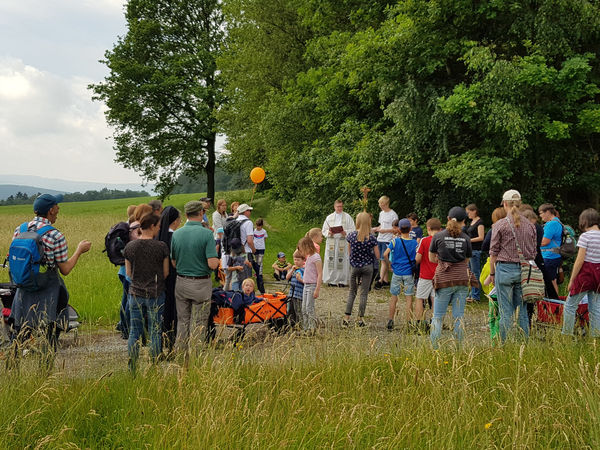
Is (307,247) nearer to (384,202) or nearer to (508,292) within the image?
(508,292)

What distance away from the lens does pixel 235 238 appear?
417 inches

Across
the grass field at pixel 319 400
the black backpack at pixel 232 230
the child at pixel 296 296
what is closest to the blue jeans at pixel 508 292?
the grass field at pixel 319 400

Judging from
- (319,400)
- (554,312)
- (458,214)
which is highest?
(458,214)

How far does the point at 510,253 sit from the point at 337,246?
A: 6.91 metres

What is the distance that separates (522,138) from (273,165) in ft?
40.7

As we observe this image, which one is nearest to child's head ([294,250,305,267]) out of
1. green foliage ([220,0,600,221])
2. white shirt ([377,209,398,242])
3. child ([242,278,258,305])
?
child ([242,278,258,305])

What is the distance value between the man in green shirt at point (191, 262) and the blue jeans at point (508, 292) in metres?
3.39

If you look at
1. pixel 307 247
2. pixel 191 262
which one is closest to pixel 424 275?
pixel 307 247

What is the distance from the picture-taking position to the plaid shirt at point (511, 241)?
6543mm

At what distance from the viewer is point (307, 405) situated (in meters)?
4.21

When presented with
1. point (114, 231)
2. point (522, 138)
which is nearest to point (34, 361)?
point (114, 231)

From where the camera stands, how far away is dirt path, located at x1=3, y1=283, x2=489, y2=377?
16.5ft

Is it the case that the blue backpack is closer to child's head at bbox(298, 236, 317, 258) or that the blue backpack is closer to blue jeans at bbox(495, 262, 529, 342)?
child's head at bbox(298, 236, 317, 258)

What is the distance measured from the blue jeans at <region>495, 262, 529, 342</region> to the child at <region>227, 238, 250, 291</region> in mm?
5225
